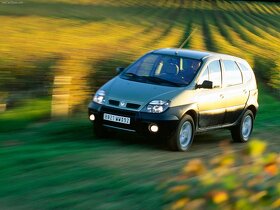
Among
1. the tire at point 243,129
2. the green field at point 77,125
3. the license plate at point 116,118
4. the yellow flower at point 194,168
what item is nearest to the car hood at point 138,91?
the license plate at point 116,118

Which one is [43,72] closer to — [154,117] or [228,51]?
[154,117]

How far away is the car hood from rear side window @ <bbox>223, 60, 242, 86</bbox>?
61.7 inches

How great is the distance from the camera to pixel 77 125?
12062mm

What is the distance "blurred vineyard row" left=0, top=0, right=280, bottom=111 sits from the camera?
1432cm

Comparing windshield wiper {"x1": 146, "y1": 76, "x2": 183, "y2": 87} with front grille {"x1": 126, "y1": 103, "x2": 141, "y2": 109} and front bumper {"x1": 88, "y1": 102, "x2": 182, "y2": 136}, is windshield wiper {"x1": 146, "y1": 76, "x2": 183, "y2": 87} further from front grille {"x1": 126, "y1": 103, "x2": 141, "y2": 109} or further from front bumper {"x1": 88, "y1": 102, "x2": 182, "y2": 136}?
front grille {"x1": 126, "y1": 103, "x2": 141, "y2": 109}

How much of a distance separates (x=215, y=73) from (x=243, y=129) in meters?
1.63

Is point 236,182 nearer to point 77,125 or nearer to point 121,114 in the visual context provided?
point 121,114

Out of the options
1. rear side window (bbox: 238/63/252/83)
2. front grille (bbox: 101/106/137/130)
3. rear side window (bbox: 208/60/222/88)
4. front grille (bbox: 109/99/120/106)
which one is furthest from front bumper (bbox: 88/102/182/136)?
rear side window (bbox: 238/63/252/83)

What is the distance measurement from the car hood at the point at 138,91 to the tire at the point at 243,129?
88.8 inches

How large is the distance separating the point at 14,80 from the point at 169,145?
14.4 feet

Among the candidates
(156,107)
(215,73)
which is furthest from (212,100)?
(156,107)

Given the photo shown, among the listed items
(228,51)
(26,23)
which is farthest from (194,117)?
(26,23)

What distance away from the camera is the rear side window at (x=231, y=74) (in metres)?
12.2

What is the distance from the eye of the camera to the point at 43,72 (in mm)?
14758
